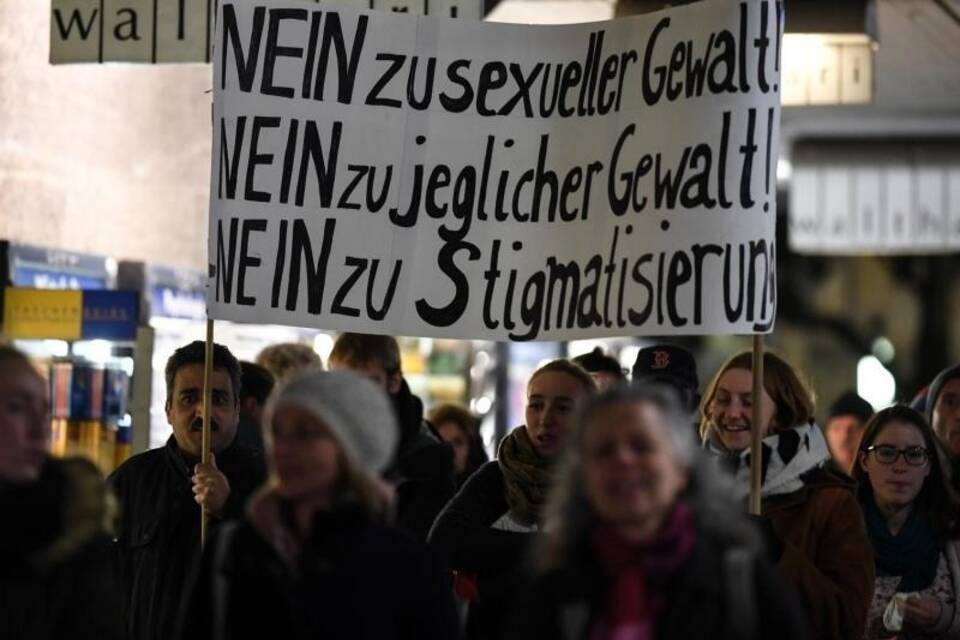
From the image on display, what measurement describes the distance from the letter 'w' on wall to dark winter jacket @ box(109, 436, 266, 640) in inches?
85.2

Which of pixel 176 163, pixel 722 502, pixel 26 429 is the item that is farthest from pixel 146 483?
pixel 176 163

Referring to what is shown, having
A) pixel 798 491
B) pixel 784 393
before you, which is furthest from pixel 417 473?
pixel 798 491

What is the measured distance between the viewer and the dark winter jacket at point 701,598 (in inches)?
162

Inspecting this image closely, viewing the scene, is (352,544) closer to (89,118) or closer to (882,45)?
(89,118)

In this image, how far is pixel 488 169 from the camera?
7234mm

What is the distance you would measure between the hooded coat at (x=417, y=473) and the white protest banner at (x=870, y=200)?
1204cm

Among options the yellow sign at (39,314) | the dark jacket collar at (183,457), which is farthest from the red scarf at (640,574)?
the yellow sign at (39,314)

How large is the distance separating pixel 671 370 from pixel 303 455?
119 inches

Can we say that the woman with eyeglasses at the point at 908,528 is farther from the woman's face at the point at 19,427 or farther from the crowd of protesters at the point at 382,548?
the woman's face at the point at 19,427

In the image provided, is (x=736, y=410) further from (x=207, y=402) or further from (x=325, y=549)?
(x=325, y=549)

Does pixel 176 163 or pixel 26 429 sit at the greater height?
pixel 176 163

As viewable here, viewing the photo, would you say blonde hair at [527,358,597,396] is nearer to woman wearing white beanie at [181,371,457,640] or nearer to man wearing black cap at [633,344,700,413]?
man wearing black cap at [633,344,700,413]

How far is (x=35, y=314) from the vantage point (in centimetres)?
943

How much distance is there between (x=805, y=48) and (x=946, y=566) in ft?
20.3
